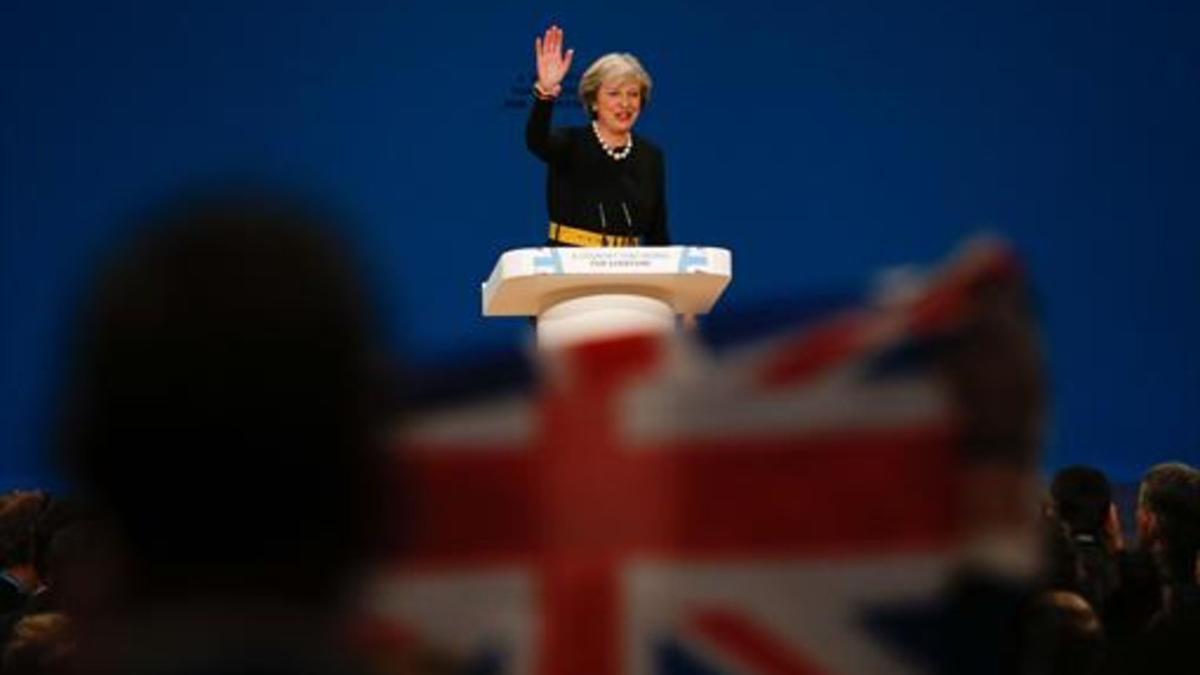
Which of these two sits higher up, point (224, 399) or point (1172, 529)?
point (224, 399)

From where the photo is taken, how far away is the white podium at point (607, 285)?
3664 millimetres

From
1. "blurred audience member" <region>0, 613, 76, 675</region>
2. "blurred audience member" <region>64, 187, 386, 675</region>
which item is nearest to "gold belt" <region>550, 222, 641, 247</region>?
"blurred audience member" <region>0, 613, 76, 675</region>

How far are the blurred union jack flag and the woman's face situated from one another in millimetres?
3019

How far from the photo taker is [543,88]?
13.3ft

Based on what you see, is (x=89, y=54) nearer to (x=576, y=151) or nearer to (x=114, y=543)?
(x=576, y=151)

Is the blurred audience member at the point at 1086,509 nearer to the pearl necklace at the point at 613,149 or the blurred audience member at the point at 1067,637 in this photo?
the blurred audience member at the point at 1067,637

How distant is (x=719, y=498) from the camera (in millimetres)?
1136

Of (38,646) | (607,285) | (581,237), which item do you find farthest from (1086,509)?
(38,646)

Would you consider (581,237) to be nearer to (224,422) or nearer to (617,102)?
(617,102)

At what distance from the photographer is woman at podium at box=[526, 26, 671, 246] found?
159 inches

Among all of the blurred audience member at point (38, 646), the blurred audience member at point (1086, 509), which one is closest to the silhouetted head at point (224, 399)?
the blurred audience member at point (38, 646)

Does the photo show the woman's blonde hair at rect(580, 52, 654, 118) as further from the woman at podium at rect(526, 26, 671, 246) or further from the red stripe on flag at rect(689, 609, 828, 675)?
the red stripe on flag at rect(689, 609, 828, 675)

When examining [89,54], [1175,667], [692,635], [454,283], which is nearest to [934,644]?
[692,635]

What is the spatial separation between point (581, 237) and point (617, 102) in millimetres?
347
